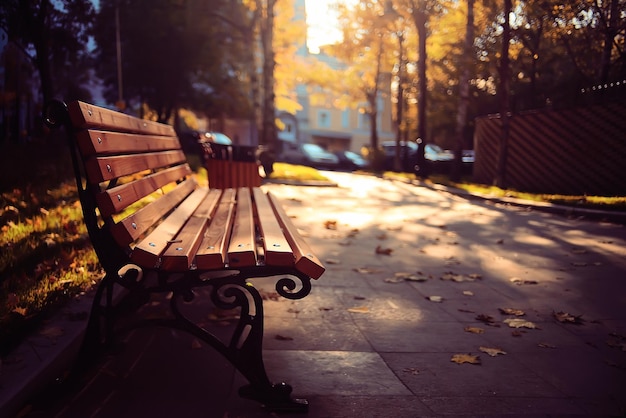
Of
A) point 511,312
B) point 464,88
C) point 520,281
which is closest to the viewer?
point 511,312

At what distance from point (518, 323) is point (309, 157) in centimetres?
2949

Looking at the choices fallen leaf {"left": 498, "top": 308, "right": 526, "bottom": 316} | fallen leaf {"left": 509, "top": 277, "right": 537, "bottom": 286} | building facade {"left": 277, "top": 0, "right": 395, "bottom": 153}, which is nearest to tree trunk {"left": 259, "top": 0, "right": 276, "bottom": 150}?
fallen leaf {"left": 509, "top": 277, "right": 537, "bottom": 286}

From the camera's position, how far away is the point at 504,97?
53.9ft

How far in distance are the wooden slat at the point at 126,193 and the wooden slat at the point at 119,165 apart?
7 centimetres

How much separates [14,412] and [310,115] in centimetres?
6158

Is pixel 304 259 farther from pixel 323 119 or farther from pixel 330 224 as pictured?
pixel 323 119

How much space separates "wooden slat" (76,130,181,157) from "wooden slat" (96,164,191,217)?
0.18 meters

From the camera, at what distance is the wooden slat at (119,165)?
267 cm

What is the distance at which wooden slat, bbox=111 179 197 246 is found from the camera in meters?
2.61

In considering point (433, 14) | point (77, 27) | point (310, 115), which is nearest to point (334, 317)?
point (77, 27)

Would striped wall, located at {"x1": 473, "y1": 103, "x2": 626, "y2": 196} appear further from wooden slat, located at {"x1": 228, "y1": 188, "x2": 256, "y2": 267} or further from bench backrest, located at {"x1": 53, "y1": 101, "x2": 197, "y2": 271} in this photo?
bench backrest, located at {"x1": 53, "y1": 101, "x2": 197, "y2": 271}

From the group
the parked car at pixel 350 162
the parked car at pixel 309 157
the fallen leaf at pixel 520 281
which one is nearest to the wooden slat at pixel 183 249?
the fallen leaf at pixel 520 281

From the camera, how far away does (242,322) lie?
2.69m

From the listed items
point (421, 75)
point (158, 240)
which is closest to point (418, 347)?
point (158, 240)
